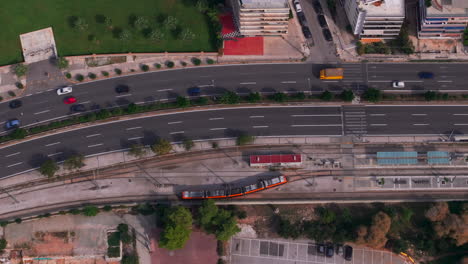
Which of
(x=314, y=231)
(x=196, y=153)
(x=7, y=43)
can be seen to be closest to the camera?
(x=314, y=231)

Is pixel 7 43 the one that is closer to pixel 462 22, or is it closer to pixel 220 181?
pixel 220 181

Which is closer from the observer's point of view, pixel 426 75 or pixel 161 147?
pixel 161 147

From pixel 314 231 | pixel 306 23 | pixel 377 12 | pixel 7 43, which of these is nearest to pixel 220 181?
pixel 314 231

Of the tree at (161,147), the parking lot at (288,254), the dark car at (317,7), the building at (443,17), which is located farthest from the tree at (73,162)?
the building at (443,17)

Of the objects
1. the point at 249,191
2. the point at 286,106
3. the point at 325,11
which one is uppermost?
the point at 325,11

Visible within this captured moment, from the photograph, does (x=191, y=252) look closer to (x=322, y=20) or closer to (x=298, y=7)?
(x=322, y=20)

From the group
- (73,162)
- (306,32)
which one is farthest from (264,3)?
(73,162)

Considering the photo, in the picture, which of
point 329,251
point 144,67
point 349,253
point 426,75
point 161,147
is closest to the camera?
point 329,251
